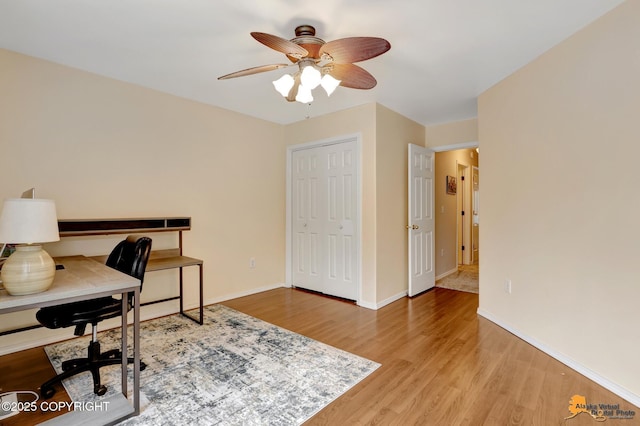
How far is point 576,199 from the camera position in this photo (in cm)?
221

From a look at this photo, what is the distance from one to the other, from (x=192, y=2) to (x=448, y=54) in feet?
6.18

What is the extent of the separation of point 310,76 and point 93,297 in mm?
1778

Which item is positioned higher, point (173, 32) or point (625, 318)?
point (173, 32)

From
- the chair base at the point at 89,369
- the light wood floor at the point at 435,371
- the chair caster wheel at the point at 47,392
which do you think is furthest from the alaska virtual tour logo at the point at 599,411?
the chair caster wheel at the point at 47,392

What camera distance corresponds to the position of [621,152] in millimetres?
1909

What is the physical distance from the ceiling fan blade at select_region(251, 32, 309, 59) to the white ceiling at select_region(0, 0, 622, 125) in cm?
27

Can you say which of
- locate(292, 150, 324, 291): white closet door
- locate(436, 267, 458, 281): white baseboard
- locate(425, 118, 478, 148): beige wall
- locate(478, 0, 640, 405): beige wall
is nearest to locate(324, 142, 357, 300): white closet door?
locate(292, 150, 324, 291): white closet door

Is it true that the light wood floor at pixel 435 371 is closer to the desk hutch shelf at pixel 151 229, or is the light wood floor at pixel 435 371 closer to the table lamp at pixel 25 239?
the desk hutch shelf at pixel 151 229

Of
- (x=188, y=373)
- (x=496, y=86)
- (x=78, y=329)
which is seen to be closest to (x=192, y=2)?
(x=78, y=329)

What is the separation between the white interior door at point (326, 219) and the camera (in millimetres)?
3842

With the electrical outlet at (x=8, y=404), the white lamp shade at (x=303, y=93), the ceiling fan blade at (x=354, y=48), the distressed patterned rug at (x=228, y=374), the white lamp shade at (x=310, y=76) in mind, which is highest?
the ceiling fan blade at (x=354, y=48)

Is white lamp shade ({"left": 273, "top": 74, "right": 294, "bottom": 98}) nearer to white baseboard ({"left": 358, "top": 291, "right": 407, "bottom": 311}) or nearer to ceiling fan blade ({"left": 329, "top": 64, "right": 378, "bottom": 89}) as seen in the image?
ceiling fan blade ({"left": 329, "top": 64, "right": 378, "bottom": 89})

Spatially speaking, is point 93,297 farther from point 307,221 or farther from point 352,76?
point 307,221

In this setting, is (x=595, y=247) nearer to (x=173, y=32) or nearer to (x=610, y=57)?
(x=610, y=57)
